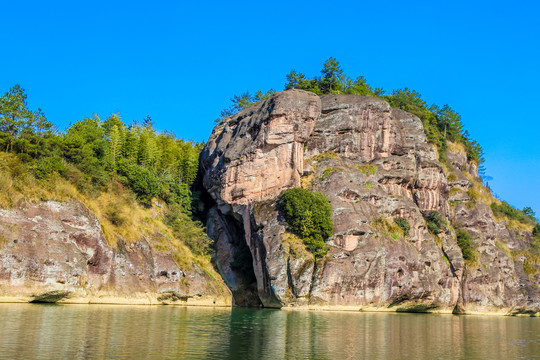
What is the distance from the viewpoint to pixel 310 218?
167 ft

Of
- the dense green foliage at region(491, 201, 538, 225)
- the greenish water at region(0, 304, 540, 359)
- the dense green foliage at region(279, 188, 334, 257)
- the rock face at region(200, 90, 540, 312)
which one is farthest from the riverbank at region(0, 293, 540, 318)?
the dense green foliage at region(491, 201, 538, 225)

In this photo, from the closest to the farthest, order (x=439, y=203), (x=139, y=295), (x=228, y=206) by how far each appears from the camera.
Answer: (x=139, y=295) → (x=228, y=206) → (x=439, y=203)

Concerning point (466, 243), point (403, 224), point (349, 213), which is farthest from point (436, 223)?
point (349, 213)

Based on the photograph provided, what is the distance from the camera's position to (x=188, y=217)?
6109 cm

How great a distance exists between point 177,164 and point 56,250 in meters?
A: 30.7

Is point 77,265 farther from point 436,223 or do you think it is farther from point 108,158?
point 436,223

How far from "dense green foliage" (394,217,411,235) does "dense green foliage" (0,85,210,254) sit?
22.5 metres

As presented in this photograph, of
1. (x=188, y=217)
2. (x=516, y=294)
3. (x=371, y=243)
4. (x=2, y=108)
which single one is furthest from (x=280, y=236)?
(x=516, y=294)

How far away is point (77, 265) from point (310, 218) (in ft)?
73.7

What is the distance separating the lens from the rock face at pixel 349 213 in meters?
50.7

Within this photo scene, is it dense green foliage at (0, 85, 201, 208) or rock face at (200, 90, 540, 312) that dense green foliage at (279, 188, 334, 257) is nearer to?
rock face at (200, 90, 540, 312)

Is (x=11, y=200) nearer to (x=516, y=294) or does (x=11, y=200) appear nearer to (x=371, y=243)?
(x=371, y=243)

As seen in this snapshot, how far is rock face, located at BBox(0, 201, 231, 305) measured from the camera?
127 ft

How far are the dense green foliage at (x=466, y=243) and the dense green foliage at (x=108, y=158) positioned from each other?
3293 cm
